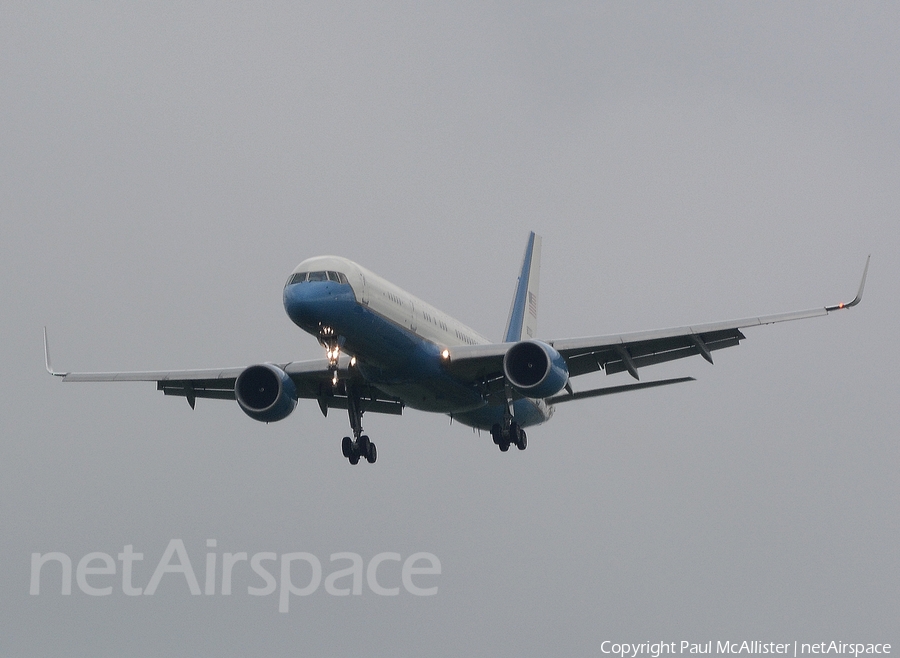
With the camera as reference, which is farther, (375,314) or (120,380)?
(120,380)

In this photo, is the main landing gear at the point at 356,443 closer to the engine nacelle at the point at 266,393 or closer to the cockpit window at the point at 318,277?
the engine nacelle at the point at 266,393

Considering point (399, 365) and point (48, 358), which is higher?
point (48, 358)

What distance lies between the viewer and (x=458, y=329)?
42469 millimetres

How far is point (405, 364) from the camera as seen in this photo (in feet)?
127

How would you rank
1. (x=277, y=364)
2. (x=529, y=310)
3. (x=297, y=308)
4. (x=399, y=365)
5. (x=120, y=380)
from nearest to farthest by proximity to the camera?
(x=297, y=308) < (x=399, y=365) < (x=277, y=364) < (x=120, y=380) < (x=529, y=310)

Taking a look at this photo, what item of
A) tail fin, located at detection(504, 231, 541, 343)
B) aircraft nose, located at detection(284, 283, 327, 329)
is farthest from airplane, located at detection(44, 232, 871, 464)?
tail fin, located at detection(504, 231, 541, 343)

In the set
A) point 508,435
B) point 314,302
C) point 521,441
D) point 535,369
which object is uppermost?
point 314,302

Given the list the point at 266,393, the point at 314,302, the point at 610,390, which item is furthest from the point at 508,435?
the point at 314,302

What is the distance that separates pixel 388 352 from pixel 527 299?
17.8 m

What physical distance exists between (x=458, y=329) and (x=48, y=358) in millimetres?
12642

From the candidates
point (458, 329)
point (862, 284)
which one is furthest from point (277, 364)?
point (862, 284)

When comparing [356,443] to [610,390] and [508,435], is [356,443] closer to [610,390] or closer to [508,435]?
[508,435]

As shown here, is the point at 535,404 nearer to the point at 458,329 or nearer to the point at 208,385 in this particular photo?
the point at 458,329

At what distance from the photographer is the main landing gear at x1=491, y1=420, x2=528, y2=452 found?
43062 millimetres
